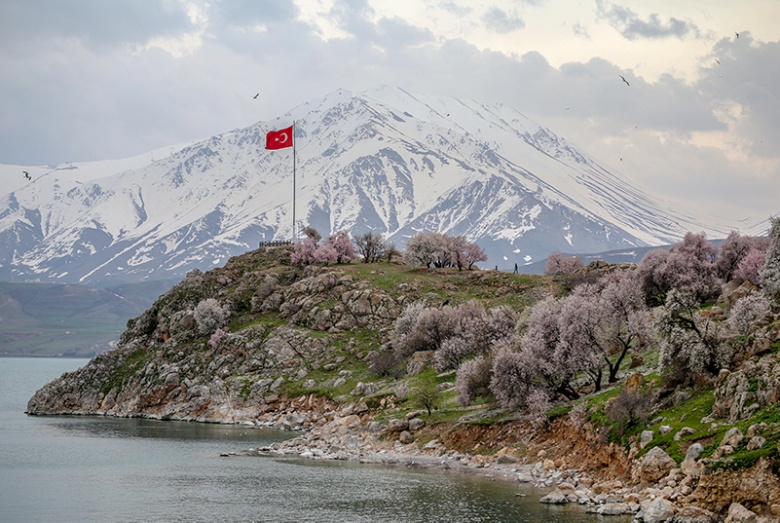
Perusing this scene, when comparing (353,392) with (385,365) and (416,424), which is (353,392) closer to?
(385,365)

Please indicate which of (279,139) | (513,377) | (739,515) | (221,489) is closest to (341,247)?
(279,139)

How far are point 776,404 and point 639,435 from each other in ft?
34.7

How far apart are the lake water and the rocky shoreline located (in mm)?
2079

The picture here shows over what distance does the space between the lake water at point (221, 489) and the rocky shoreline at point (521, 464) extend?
2.08 m

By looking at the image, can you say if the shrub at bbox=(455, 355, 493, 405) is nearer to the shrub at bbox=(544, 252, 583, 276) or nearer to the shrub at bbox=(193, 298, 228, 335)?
the shrub at bbox=(193, 298, 228, 335)

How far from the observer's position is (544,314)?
84562mm

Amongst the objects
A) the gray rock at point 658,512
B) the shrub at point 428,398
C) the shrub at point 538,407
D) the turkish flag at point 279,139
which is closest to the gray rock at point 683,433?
the gray rock at point 658,512

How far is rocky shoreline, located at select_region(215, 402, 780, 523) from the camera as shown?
52188 millimetres

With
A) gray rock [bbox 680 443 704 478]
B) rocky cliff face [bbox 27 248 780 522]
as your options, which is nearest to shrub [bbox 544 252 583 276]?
rocky cliff face [bbox 27 248 780 522]

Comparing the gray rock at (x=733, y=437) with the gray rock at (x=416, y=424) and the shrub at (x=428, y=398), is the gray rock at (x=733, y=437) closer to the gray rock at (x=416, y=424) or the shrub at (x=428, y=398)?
the gray rock at (x=416, y=424)

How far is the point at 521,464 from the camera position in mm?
73375

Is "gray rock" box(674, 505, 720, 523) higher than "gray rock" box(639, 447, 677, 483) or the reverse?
the reverse

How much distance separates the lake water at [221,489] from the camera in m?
59.7

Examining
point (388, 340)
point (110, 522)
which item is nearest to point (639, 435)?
point (110, 522)
